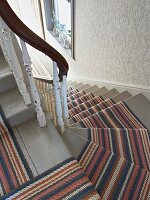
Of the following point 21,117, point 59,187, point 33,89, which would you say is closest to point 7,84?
point 21,117

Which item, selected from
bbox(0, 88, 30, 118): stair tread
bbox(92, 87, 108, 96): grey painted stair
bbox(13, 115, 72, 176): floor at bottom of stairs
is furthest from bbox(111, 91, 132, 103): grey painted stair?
bbox(0, 88, 30, 118): stair tread

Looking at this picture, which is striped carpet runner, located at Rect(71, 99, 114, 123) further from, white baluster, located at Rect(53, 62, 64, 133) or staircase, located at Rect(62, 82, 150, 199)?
white baluster, located at Rect(53, 62, 64, 133)

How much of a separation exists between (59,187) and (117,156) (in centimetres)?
51

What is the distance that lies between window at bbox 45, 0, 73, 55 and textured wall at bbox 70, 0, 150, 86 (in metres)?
0.88

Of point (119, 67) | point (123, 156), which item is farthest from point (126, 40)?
point (123, 156)

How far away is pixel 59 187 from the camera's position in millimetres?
1145

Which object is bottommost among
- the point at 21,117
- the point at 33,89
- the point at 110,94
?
the point at 110,94

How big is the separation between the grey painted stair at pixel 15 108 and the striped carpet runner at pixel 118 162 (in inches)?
18.6

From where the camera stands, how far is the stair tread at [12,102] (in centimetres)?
139

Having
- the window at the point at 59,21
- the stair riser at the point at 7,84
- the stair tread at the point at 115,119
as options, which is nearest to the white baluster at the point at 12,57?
the stair riser at the point at 7,84

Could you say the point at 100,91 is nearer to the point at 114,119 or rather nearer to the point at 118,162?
the point at 114,119

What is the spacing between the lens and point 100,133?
171 cm

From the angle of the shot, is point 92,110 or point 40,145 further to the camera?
point 92,110

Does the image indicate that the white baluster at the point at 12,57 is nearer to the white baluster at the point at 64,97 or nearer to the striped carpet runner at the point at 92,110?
the white baluster at the point at 64,97
